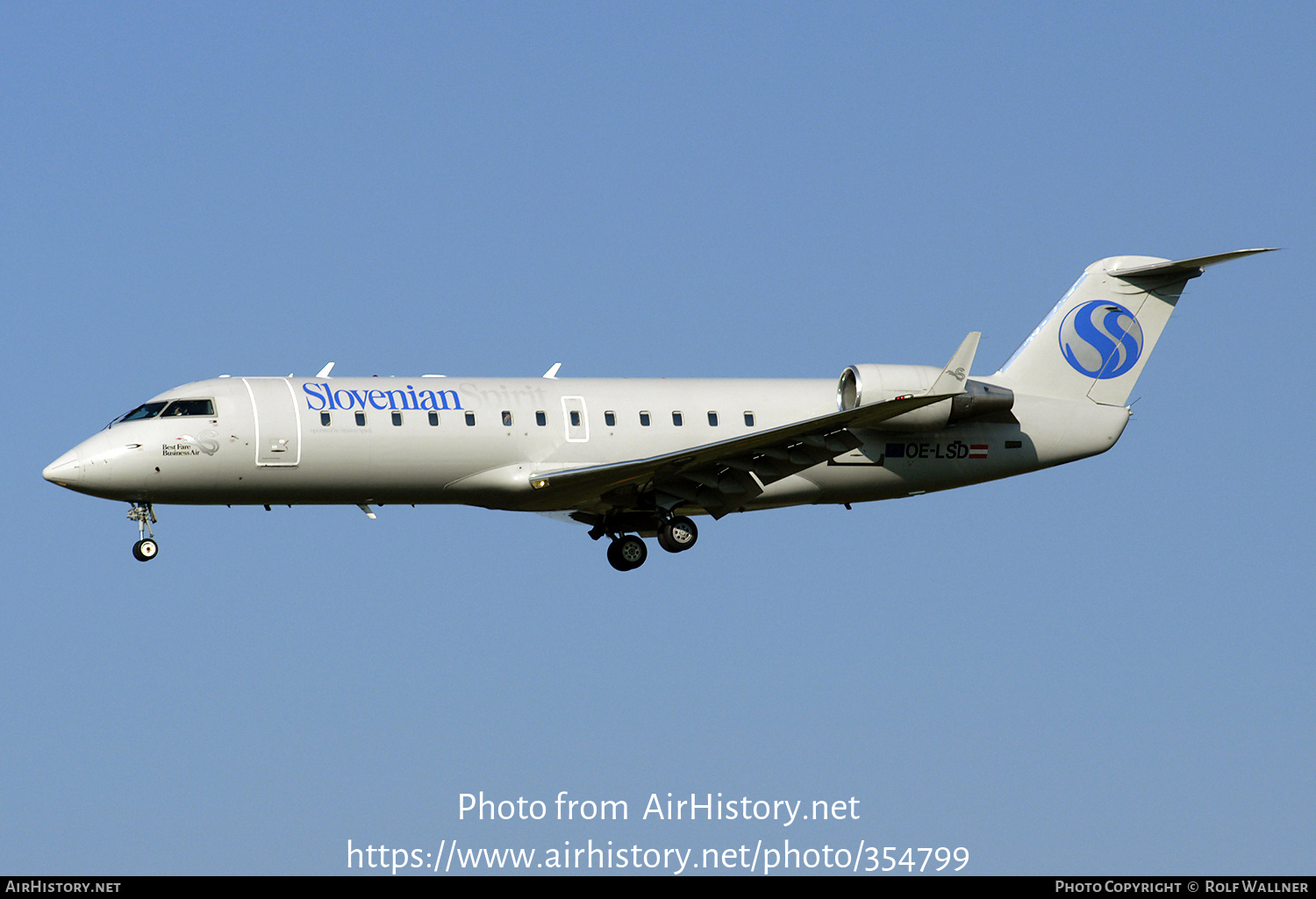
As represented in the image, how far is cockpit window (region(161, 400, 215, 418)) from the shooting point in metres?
31.3

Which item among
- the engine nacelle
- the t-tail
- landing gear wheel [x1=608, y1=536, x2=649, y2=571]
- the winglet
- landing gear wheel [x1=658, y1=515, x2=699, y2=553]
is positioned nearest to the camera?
the winglet

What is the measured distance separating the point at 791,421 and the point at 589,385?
3902 mm

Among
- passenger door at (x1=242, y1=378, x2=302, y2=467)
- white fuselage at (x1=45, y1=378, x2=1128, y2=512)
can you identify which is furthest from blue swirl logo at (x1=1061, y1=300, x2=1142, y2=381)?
passenger door at (x1=242, y1=378, x2=302, y2=467)

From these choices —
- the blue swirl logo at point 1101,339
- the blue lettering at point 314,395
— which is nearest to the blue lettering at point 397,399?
the blue lettering at point 314,395

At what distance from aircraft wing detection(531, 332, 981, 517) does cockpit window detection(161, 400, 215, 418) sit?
5.75 meters

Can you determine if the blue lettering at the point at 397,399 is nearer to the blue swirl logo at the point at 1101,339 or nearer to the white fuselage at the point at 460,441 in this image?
the white fuselage at the point at 460,441

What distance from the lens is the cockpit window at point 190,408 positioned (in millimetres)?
31312

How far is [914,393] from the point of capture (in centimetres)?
3284

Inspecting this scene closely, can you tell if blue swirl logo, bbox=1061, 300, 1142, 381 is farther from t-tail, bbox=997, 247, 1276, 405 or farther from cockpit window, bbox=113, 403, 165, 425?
cockpit window, bbox=113, 403, 165, 425

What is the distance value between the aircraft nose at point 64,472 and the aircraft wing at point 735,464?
7.81 m

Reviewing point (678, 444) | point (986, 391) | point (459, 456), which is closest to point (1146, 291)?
point (986, 391)

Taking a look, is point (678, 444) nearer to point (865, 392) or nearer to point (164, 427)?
point (865, 392)

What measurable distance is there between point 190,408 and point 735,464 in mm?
9713
